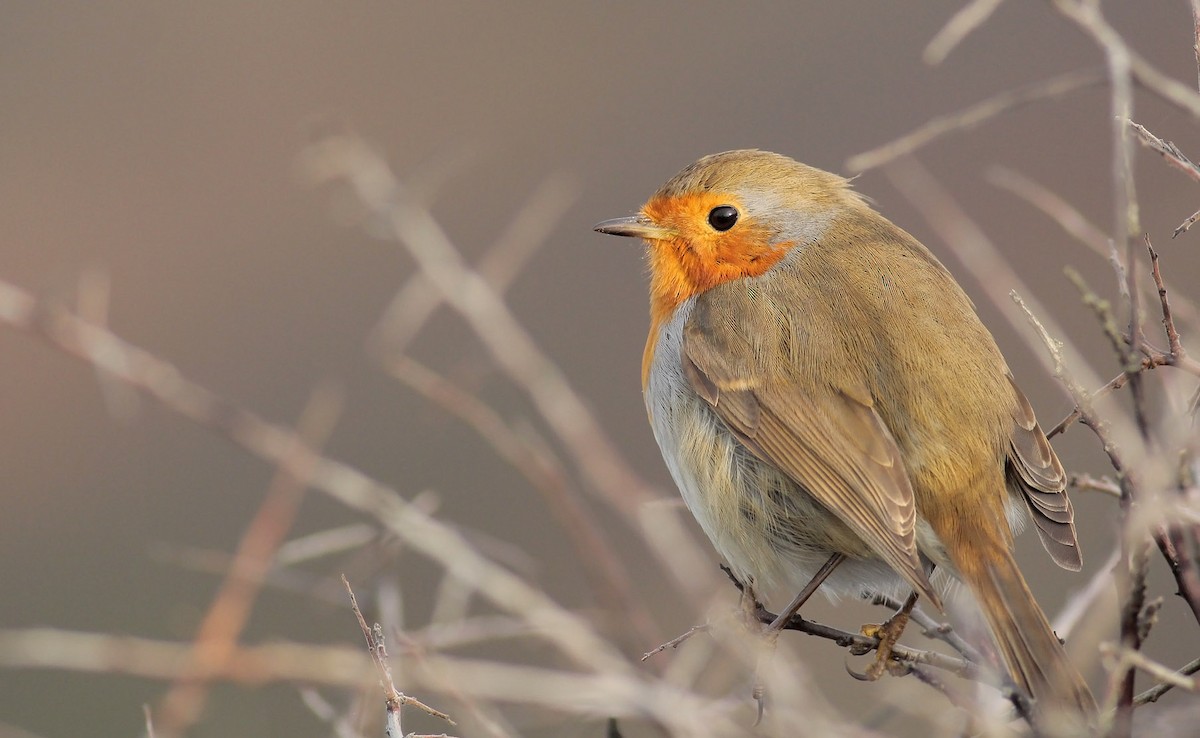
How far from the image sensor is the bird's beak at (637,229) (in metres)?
3.95

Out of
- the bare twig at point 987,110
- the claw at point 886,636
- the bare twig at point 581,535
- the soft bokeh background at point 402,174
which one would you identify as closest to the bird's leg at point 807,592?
the claw at point 886,636

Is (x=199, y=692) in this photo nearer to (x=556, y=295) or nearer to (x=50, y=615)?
(x=50, y=615)

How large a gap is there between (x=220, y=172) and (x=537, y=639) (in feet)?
31.2

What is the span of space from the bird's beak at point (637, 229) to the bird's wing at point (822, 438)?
16.5 inches

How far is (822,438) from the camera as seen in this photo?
328 centimetres

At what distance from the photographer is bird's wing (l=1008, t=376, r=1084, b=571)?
3.14 metres

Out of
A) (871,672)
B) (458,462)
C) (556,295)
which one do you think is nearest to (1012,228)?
(556,295)

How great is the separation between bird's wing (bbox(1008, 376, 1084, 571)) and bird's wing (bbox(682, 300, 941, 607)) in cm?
30

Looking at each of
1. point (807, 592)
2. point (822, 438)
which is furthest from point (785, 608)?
point (822, 438)

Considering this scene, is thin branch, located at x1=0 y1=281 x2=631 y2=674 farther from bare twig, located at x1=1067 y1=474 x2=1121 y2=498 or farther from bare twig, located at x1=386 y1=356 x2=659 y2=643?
bare twig, located at x1=1067 y1=474 x2=1121 y2=498

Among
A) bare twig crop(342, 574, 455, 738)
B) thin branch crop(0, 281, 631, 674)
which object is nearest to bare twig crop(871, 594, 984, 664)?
thin branch crop(0, 281, 631, 674)

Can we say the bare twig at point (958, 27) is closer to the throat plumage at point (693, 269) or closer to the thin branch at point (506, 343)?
the thin branch at point (506, 343)

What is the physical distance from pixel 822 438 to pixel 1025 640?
0.75 meters

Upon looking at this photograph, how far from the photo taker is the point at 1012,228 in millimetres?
9391
